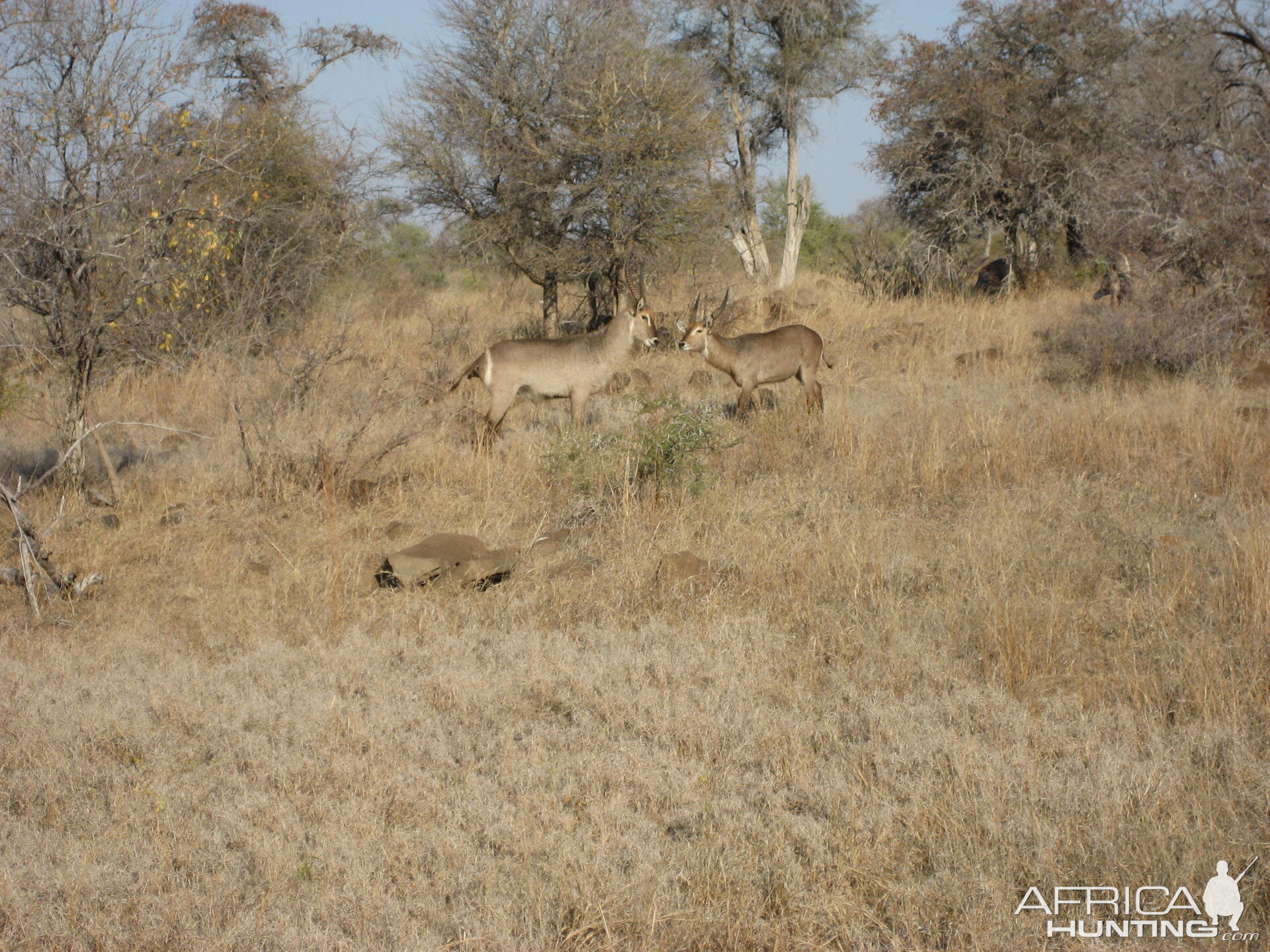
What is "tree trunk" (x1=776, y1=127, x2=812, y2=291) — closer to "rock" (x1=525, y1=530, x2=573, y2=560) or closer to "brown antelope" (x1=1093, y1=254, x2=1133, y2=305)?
"brown antelope" (x1=1093, y1=254, x2=1133, y2=305)

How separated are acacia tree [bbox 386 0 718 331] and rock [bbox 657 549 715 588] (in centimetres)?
818

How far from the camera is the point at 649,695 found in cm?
443

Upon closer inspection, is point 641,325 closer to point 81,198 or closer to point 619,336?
point 619,336

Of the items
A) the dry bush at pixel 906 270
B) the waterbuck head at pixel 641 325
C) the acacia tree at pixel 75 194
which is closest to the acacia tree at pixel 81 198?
the acacia tree at pixel 75 194

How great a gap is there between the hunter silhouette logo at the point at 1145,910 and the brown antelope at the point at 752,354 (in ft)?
24.0

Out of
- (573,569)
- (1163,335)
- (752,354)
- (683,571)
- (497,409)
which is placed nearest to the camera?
(683,571)

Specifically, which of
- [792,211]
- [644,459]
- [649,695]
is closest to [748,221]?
[792,211]

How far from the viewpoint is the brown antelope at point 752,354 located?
10273 mm

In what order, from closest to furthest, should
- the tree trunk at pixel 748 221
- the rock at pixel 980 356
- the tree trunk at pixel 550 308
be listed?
the rock at pixel 980 356
the tree trunk at pixel 550 308
the tree trunk at pixel 748 221

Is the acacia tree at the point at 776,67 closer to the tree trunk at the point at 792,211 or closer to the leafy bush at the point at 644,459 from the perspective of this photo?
the tree trunk at the point at 792,211

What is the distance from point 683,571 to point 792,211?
688 inches

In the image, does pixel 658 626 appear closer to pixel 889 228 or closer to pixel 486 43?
pixel 486 43

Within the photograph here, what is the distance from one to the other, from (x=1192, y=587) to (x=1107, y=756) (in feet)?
6.13

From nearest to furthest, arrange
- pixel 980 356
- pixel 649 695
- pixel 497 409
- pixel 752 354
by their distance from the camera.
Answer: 1. pixel 649 695
2. pixel 497 409
3. pixel 752 354
4. pixel 980 356
